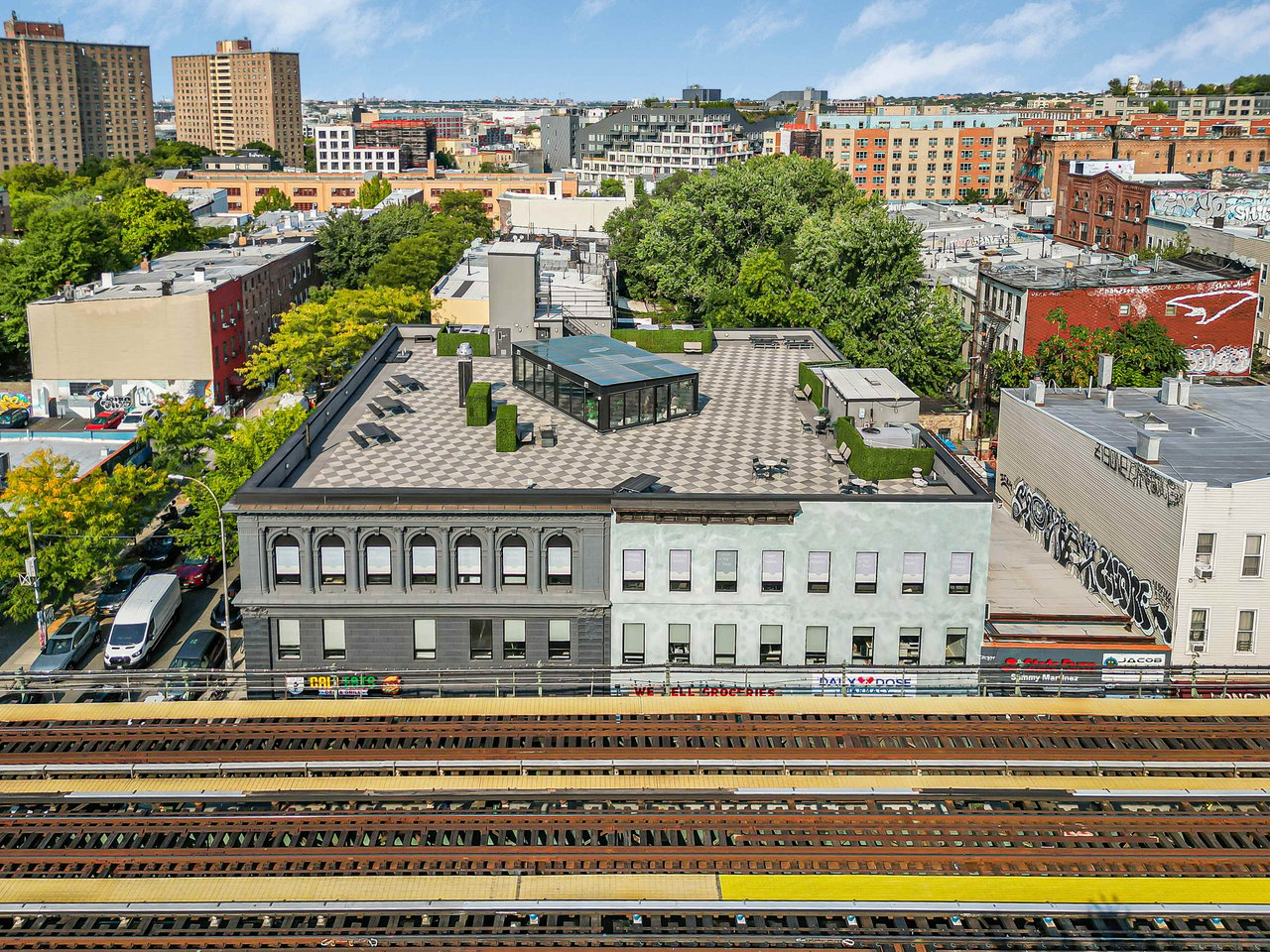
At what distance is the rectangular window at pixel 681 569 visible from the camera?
129ft

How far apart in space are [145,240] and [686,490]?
108 m

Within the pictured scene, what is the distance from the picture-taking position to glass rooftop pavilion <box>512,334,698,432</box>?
161 feet

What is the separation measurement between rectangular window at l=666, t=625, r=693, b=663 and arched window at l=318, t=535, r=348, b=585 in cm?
1117

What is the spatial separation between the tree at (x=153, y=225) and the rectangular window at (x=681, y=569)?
106038 millimetres

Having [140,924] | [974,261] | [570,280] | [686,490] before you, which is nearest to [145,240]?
[570,280]

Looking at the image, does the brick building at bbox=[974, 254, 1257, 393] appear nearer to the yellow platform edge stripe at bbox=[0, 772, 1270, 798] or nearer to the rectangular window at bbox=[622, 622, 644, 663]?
the rectangular window at bbox=[622, 622, 644, 663]

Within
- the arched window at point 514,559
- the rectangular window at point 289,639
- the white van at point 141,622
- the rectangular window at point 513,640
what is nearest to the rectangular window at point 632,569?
the arched window at point 514,559

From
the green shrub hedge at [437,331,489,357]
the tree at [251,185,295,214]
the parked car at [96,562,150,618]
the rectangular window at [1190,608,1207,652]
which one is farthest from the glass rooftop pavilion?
the tree at [251,185,295,214]

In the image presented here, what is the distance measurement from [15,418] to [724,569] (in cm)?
5855

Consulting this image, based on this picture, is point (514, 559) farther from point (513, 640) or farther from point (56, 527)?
point (56, 527)

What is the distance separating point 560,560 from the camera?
39531 mm

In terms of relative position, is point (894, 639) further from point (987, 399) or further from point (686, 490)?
point (987, 399)

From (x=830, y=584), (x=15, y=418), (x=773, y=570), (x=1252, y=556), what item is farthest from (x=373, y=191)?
(x=1252, y=556)

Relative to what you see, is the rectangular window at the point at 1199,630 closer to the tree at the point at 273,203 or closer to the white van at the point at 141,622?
the white van at the point at 141,622
